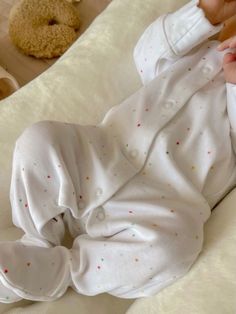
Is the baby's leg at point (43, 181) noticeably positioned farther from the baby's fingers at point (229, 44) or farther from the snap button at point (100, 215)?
the baby's fingers at point (229, 44)

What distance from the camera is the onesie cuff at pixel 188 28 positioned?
0.92 meters

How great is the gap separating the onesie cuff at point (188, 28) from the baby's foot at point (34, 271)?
1.56 feet

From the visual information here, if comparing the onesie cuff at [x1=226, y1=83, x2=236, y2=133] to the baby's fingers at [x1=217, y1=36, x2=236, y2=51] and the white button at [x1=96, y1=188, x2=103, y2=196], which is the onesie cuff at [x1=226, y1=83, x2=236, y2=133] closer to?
the baby's fingers at [x1=217, y1=36, x2=236, y2=51]

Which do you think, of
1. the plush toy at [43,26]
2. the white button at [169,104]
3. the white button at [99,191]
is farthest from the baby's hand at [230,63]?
the plush toy at [43,26]

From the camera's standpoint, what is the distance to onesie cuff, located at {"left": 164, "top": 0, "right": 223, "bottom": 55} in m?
0.92

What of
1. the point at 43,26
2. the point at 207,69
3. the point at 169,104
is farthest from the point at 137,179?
the point at 43,26

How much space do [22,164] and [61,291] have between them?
9.2 inches

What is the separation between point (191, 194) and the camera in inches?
33.4

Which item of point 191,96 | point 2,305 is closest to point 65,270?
point 2,305

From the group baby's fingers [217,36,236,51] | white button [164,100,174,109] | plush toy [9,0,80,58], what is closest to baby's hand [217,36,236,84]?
baby's fingers [217,36,236,51]

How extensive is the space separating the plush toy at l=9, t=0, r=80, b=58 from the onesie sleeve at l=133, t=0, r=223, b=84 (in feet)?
1.49

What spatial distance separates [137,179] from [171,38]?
0.31m

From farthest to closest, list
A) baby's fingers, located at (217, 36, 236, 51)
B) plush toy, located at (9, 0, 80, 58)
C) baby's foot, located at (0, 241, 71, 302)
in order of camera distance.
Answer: plush toy, located at (9, 0, 80, 58) → baby's fingers, located at (217, 36, 236, 51) → baby's foot, located at (0, 241, 71, 302)

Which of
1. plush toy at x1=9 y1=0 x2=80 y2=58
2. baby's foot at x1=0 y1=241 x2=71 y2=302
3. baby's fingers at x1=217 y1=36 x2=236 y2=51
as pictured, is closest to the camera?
baby's foot at x1=0 y1=241 x2=71 y2=302
